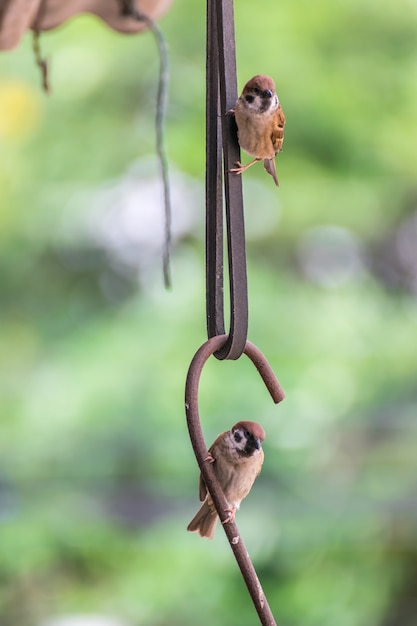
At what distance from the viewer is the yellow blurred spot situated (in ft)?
8.10

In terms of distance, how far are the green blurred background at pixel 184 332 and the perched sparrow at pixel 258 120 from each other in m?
1.73

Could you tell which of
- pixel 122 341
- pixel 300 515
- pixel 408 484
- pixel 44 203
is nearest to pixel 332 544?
pixel 300 515

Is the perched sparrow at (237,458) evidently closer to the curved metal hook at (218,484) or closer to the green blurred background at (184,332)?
the curved metal hook at (218,484)

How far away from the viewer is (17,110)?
2486mm

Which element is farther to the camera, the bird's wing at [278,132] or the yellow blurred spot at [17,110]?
the yellow blurred spot at [17,110]

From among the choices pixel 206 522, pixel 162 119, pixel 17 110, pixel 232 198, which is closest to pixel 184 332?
pixel 17 110

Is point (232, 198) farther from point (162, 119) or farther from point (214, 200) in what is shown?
point (162, 119)

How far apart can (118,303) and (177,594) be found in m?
0.78

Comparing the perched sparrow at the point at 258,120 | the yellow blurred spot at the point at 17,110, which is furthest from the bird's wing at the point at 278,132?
the yellow blurred spot at the point at 17,110

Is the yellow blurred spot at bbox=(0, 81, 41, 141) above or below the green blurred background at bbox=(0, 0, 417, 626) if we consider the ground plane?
above

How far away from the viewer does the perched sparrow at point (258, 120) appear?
A: 23.7 inches

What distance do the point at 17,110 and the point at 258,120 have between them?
6.57 ft

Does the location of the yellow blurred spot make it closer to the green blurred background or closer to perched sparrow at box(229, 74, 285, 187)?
the green blurred background

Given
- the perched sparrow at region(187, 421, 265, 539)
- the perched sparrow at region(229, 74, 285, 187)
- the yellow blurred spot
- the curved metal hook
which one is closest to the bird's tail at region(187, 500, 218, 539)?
the perched sparrow at region(187, 421, 265, 539)
